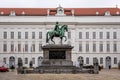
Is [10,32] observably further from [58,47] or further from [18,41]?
[58,47]

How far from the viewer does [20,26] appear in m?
87.2

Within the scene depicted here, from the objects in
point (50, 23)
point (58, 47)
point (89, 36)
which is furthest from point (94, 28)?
point (58, 47)

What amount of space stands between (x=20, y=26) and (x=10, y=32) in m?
2.56

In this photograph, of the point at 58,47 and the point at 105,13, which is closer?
the point at 58,47

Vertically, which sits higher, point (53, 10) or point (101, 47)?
point (53, 10)

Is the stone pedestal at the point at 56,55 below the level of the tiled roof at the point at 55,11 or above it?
below

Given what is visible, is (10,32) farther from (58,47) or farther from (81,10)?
(58,47)

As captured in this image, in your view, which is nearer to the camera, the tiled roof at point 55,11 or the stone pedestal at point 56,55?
the stone pedestal at point 56,55

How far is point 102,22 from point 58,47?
44508 mm

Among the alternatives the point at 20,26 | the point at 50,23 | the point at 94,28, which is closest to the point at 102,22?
the point at 94,28

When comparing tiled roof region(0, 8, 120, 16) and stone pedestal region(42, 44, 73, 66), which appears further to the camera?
tiled roof region(0, 8, 120, 16)

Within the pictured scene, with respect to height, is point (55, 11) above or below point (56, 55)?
above

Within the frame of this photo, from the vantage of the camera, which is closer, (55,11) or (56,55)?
(56,55)

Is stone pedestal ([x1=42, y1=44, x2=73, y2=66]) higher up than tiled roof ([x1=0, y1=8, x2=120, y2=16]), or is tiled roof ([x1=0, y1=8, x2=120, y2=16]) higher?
tiled roof ([x1=0, y1=8, x2=120, y2=16])
